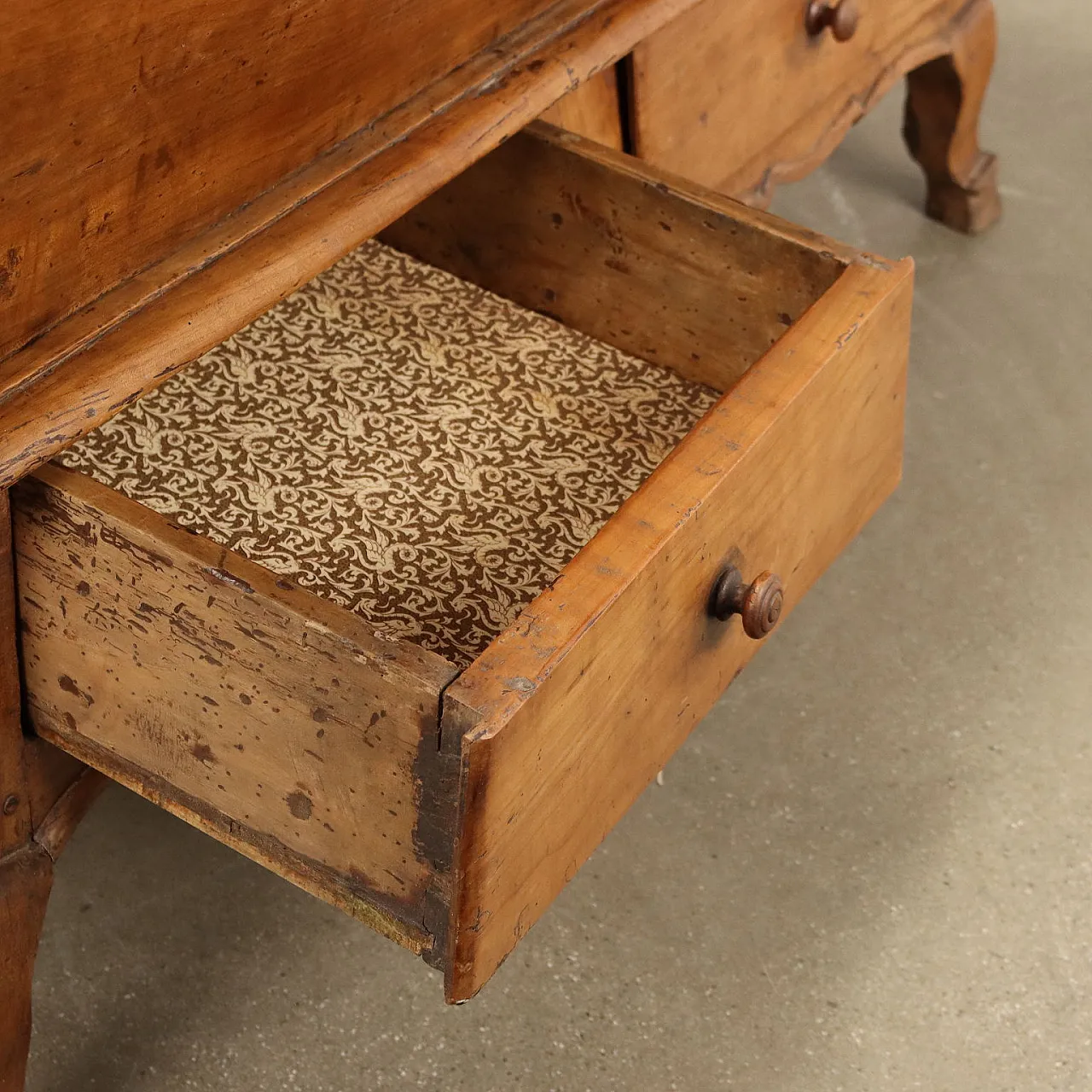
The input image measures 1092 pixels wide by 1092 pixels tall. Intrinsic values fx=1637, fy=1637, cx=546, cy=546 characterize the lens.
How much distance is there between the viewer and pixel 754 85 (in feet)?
3.60

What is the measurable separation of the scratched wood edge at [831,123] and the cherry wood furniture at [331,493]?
0.25m

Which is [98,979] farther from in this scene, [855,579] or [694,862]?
[855,579]

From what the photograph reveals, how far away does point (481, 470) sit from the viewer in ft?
2.93

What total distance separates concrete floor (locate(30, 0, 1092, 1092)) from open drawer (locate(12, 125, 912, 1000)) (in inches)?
11.3

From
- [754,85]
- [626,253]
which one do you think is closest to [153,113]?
[626,253]

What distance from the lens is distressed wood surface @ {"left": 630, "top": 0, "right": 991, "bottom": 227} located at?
1.02 meters

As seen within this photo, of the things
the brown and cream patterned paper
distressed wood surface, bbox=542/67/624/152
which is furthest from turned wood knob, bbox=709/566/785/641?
distressed wood surface, bbox=542/67/624/152

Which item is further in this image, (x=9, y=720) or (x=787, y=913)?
(x=787, y=913)

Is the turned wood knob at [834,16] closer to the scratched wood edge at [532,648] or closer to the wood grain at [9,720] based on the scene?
the scratched wood edge at [532,648]

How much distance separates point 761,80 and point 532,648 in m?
0.60

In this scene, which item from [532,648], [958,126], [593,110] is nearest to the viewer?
[532,648]

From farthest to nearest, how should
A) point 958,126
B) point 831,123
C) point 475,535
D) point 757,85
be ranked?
point 958,126 < point 831,123 < point 757,85 < point 475,535

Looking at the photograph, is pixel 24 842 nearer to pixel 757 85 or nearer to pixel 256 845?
pixel 256 845

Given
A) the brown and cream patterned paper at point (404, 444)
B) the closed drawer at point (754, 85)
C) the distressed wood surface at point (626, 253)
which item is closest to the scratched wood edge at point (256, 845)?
the brown and cream patterned paper at point (404, 444)
